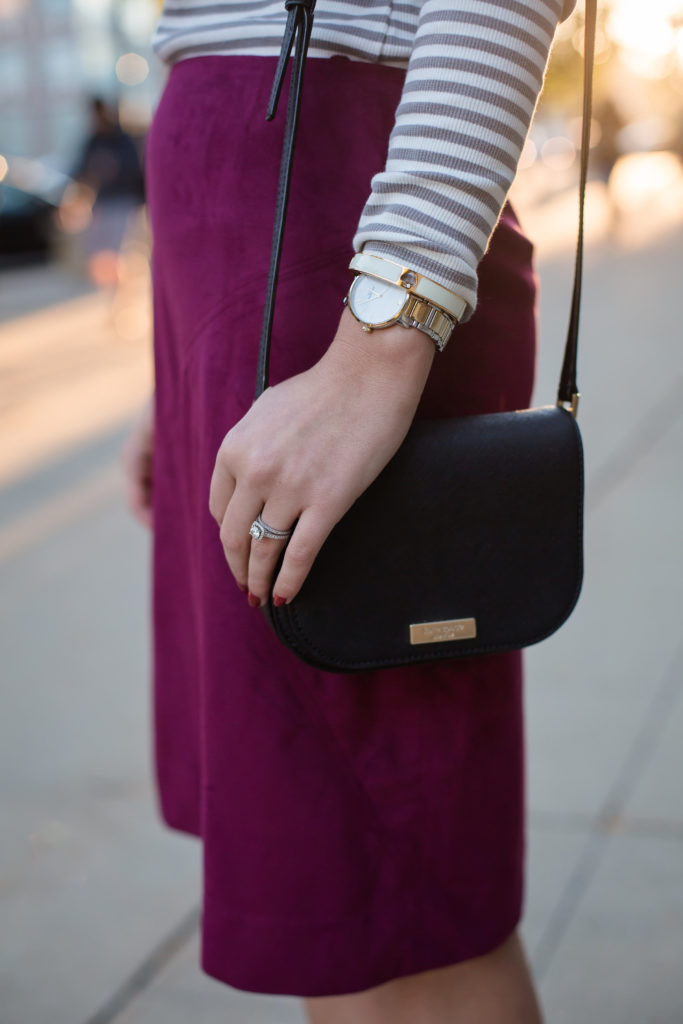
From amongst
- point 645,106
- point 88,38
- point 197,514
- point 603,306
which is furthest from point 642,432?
point 88,38

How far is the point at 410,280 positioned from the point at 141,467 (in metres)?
0.75

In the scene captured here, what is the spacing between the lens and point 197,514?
1.10 meters

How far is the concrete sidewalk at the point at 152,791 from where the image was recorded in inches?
68.7

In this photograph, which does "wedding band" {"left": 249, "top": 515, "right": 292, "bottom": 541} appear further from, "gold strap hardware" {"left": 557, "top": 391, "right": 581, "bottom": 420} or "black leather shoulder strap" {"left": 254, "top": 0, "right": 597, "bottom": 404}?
"gold strap hardware" {"left": 557, "top": 391, "right": 581, "bottom": 420}

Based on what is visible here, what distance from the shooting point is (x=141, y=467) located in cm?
150

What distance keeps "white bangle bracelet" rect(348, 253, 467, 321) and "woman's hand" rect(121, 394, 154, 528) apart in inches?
26.2

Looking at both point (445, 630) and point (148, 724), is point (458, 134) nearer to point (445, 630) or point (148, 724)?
point (445, 630)

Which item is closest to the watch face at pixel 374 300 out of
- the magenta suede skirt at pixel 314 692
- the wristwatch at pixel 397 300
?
the wristwatch at pixel 397 300

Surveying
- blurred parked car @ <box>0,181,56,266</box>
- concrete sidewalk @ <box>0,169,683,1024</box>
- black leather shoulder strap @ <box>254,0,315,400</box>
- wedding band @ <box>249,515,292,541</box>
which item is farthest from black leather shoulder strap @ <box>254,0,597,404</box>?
blurred parked car @ <box>0,181,56,266</box>

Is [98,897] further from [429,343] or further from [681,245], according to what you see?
[681,245]

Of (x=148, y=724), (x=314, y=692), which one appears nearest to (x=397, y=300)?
(x=314, y=692)

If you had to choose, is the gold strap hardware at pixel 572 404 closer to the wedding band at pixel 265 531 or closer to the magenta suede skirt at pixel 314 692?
the magenta suede skirt at pixel 314 692

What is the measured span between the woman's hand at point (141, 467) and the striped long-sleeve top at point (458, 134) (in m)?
0.66

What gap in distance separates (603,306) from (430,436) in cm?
653
